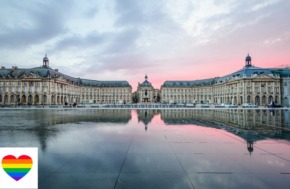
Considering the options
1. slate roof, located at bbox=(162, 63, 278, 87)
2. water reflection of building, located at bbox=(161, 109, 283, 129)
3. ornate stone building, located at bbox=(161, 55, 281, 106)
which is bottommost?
water reflection of building, located at bbox=(161, 109, 283, 129)

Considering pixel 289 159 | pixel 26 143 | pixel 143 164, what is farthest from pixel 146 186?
pixel 26 143

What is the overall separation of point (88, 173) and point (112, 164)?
79cm

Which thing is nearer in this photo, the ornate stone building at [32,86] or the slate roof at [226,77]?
the ornate stone building at [32,86]

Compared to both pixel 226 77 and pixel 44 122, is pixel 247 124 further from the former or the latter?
pixel 226 77

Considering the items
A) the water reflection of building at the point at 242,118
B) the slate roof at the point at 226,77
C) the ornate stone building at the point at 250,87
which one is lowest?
the water reflection of building at the point at 242,118

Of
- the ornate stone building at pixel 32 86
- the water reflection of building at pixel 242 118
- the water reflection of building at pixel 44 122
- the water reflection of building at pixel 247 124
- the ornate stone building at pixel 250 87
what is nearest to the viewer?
the water reflection of building at pixel 247 124

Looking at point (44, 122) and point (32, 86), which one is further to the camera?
point (32, 86)

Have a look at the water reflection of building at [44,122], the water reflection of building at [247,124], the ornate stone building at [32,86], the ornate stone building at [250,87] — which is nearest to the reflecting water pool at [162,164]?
the water reflection of building at [247,124]

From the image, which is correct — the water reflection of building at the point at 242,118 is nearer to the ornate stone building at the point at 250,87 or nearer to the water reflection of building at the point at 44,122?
the water reflection of building at the point at 44,122

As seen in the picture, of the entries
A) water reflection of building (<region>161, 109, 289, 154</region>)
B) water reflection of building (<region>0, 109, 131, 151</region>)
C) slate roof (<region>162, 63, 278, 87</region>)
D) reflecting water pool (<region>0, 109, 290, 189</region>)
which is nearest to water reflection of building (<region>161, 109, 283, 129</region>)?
water reflection of building (<region>161, 109, 289, 154</region>)

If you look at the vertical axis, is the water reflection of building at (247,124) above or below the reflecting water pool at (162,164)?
below

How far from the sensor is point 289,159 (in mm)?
5812

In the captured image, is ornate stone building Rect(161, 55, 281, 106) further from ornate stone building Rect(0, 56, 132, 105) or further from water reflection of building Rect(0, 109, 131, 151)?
ornate stone building Rect(0, 56, 132, 105)

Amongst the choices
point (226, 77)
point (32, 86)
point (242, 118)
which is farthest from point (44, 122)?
point (226, 77)
